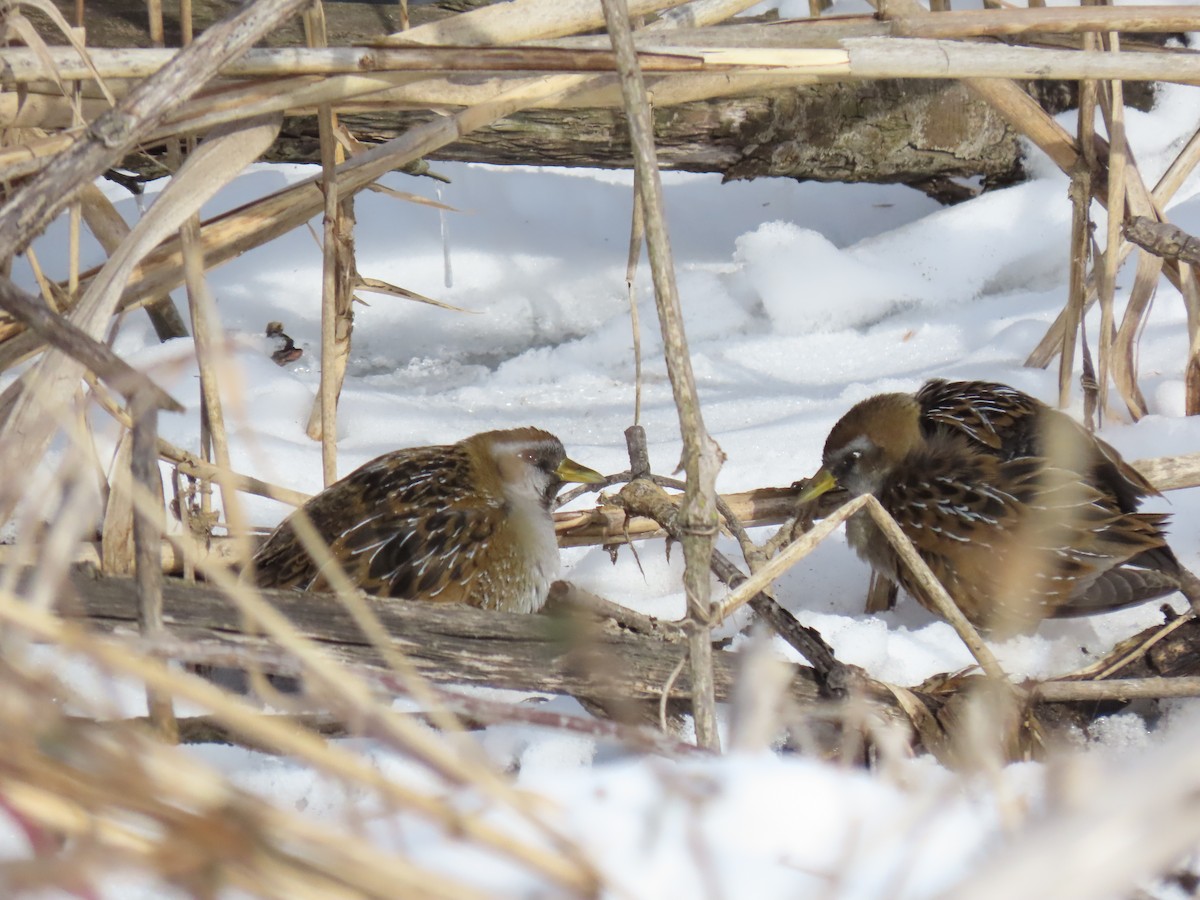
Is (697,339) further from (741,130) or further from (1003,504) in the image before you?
(1003,504)

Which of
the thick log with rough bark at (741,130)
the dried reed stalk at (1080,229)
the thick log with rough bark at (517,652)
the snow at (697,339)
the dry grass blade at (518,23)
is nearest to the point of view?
the thick log with rough bark at (517,652)

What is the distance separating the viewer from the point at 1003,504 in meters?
2.76

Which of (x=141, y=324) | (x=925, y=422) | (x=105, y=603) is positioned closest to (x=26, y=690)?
(x=105, y=603)

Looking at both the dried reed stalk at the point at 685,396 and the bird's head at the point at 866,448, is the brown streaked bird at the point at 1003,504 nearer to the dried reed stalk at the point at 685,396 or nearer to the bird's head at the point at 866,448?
the bird's head at the point at 866,448

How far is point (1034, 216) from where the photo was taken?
4.85m

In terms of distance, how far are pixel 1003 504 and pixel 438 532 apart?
52.1 inches

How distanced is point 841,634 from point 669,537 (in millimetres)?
446

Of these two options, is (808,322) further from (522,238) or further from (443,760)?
(443,760)

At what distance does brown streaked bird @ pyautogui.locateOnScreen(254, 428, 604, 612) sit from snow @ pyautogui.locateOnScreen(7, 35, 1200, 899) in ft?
0.82

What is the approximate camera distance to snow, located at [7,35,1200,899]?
109 inches

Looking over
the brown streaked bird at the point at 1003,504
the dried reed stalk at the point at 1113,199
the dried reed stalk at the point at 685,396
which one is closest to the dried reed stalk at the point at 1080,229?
the dried reed stalk at the point at 1113,199

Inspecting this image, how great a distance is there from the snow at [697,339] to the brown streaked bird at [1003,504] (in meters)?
0.16

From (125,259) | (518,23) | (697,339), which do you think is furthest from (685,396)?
(697,339)

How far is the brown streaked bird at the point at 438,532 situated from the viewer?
266 cm
